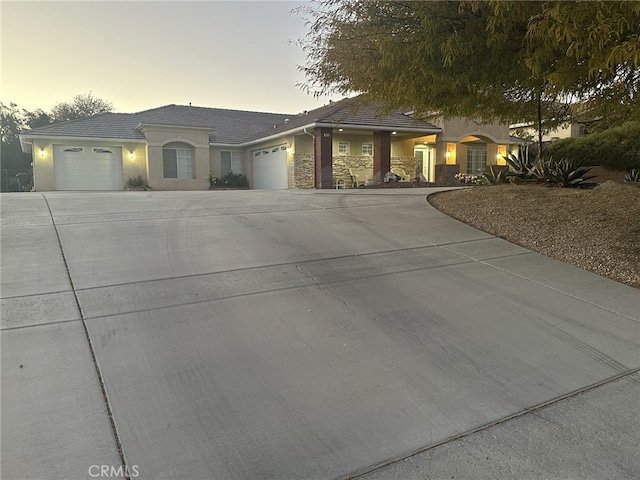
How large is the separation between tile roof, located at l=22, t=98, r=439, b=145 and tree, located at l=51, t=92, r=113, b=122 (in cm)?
1960

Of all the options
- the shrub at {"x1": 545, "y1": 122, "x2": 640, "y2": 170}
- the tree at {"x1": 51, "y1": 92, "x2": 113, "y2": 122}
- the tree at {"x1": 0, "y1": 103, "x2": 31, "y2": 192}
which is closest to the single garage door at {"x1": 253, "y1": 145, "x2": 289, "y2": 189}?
the shrub at {"x1": 545, "y1": 122, "x2": 640, "y2": 170}

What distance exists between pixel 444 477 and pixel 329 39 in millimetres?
5871

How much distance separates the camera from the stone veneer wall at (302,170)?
19.9 metres

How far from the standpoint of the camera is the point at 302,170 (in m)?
20.1

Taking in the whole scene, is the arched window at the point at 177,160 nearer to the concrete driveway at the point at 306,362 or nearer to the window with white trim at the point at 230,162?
the window with white trim at the point at 230,162

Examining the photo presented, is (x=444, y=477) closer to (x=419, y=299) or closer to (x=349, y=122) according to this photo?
(x=419, y=299)

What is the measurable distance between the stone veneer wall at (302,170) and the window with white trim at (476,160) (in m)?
9.63

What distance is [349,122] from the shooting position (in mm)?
18750

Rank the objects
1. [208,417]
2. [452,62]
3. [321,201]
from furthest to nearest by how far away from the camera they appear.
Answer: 1. [321,201]
2. [452,62]
3. [208,417]

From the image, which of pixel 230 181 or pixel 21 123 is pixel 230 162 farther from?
pixel 21 123

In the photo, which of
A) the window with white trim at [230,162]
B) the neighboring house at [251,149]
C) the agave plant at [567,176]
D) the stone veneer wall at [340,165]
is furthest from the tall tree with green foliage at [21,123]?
the agave plant at [567,176]

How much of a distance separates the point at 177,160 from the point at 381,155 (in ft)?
34.0

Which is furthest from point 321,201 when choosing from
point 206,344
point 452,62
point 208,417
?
point 208,417

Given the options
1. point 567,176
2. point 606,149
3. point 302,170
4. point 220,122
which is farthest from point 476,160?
point 567,176
